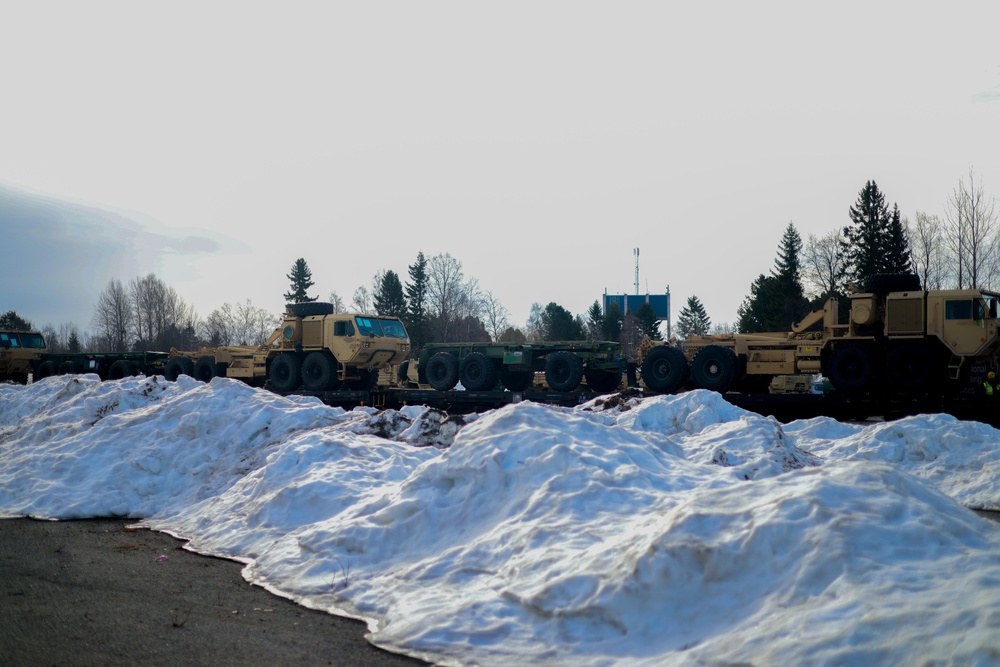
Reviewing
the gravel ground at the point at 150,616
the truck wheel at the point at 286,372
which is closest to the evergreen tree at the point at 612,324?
the truck wheel at the point at 286,372

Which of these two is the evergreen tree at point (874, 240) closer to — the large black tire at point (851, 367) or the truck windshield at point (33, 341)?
the large black tire at point (851, 367)

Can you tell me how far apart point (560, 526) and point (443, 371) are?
1775 cm

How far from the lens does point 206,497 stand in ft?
35.1

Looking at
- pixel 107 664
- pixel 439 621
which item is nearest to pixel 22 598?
pixel 107 664

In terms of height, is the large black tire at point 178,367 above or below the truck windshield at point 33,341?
below

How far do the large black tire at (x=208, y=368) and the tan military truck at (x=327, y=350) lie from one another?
1.53 meters

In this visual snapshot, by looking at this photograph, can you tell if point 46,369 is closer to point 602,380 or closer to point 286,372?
point 286,372

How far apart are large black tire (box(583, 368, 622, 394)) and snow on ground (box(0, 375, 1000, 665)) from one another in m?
11.3

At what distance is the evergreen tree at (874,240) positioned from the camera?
47312 mm

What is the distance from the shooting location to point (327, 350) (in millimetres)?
25656

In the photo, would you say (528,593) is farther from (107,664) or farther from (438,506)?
(107,664)

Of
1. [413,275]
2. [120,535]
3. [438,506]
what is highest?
[413,275]

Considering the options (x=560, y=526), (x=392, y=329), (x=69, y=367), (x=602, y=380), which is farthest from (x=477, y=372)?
(x=69, y=367)

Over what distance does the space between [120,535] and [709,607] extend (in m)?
6.85
